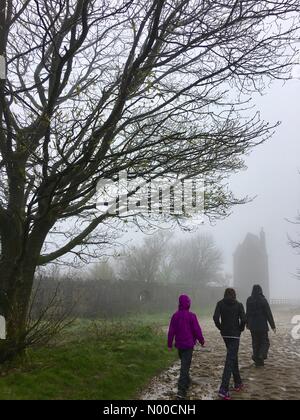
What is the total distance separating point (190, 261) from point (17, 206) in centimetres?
4959

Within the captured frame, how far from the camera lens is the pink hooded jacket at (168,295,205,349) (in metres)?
7.68

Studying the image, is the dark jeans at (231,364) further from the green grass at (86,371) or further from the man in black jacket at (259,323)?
the man in black jacket at (259,323)

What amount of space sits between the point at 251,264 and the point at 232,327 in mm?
75155

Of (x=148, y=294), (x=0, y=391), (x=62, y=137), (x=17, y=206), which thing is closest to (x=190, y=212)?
(x=17, y=206)

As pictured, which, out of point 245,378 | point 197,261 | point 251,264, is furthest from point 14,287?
point 251,264

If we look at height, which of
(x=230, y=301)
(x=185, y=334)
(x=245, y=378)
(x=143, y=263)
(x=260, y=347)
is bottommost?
(x=245, y=378)

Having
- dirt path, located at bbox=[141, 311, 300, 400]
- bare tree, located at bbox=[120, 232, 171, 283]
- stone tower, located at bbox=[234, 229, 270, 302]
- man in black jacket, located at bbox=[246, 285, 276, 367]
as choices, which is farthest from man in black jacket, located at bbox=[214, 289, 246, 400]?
stone tower, located at bbox=[234, 229, 270, 302]

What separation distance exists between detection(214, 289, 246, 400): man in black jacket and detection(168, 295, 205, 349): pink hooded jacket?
59 centimetres

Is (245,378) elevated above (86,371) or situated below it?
below

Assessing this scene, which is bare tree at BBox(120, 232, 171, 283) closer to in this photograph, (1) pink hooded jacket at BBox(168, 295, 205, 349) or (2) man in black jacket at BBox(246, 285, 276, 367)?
(2) man in black jacket at BBox(246, 285, 276, 367)

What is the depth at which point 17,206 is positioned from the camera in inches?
391

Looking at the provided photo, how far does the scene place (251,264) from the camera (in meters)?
81.0

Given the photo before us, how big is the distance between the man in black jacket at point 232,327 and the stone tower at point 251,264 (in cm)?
6721

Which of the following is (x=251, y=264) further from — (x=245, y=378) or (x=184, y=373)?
(x=184, y=373)
